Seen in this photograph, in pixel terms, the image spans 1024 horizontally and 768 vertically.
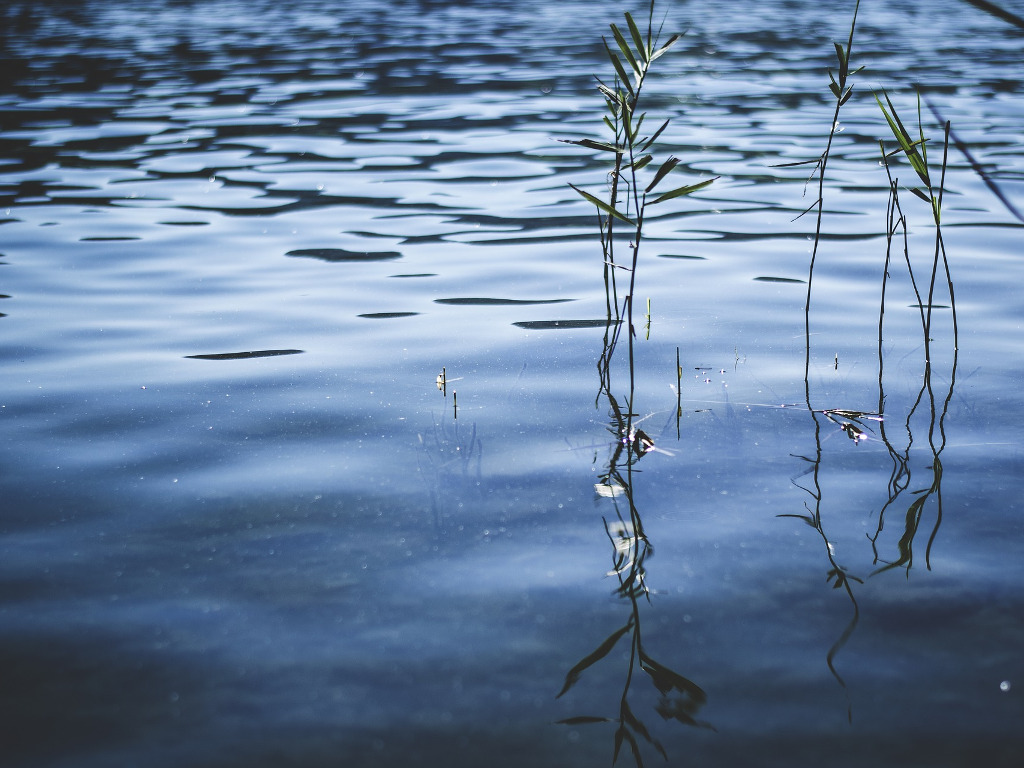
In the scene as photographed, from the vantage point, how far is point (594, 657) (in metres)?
1.75

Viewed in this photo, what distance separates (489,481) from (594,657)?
74cm

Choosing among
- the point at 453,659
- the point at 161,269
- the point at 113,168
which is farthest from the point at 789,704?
the point at 113,168

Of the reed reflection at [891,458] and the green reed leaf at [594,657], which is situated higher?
the green reed leaf at [594,657]

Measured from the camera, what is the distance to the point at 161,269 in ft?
14.8

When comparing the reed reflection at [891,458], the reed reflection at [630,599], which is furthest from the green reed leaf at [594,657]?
the reed reflection at [891,458]

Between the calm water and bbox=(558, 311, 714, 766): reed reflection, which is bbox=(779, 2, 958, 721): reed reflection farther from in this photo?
bbox=(558, 311, 714, 766): reed reflection

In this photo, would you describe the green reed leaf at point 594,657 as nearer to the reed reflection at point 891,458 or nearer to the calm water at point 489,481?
the calm water at point 489,481

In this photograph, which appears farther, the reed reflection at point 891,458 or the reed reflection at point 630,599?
the reed reflection at point 891,458

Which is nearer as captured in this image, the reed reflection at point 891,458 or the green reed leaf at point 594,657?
the green reed leaf at point 594,657

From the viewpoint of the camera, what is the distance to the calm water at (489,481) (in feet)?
5.32

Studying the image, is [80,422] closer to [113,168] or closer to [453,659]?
[453,659]

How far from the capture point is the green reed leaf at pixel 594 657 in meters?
1.69

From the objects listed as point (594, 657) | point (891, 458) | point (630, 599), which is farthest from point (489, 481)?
point (891, 458)

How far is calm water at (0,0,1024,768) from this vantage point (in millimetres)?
1620
